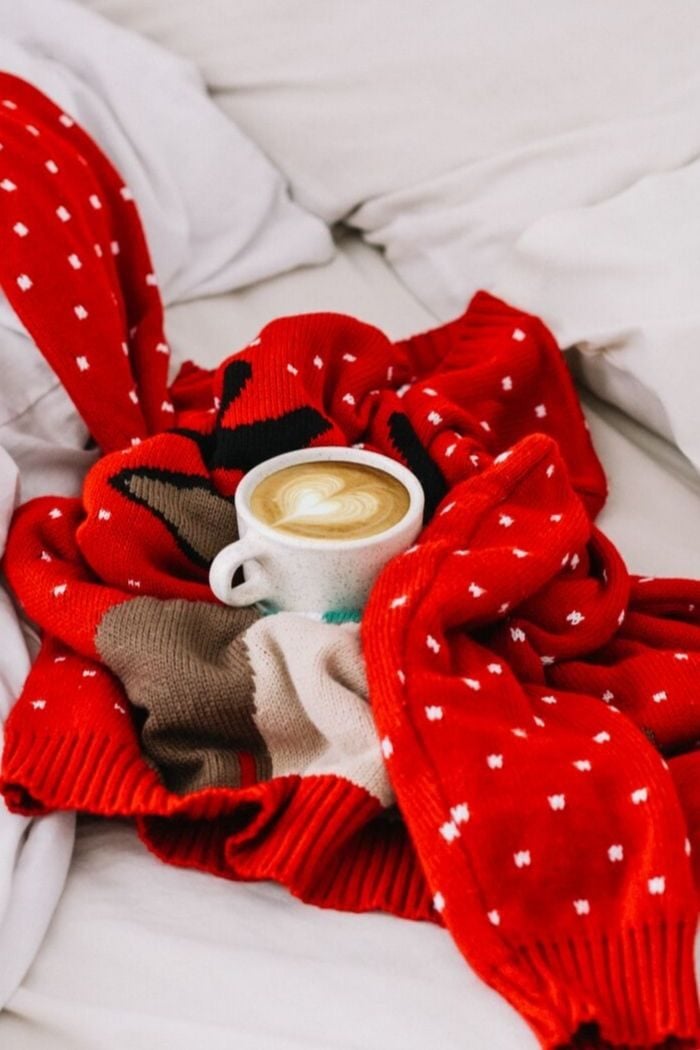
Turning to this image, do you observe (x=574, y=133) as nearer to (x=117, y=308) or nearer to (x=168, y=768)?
(x=117, y=308)

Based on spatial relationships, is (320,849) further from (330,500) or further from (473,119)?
(473,119)

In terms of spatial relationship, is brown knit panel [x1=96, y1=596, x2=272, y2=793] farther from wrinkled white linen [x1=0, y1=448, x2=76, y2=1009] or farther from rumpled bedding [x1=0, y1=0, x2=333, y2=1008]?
rumpled bedding [x1=0, y1=0, x2=333, y2=1008]

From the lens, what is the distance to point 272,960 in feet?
1.96

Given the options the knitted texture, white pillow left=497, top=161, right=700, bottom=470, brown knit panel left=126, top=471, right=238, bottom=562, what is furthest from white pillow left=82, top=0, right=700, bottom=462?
brown knit panel left=126, top=471, right=238, bottom=562

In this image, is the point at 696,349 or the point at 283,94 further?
the point at 283,94

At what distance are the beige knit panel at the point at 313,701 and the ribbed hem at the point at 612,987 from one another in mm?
112

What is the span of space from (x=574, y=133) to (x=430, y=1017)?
81 cm

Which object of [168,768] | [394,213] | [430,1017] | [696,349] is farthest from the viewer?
[394,213]

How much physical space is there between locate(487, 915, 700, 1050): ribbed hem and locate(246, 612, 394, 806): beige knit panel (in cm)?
11

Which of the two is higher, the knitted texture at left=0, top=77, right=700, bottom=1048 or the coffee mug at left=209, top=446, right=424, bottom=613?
the coffee mug at left=209, top=446, right=424, bottom=613

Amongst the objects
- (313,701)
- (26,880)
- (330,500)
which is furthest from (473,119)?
(26,880)

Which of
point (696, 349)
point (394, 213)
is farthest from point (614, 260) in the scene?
point (394, 213)

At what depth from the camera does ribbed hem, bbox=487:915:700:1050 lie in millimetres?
544

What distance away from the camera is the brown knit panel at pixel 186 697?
0.66 m
